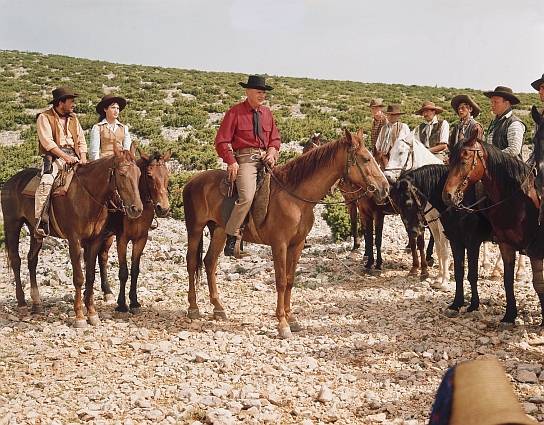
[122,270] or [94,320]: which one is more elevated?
[122,270]

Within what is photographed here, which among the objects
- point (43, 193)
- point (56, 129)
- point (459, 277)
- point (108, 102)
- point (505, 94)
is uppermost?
point (505, 94)

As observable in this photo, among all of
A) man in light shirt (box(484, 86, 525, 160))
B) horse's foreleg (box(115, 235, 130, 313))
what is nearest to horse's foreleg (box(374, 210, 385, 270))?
man in light shirt (box(484, 86, 525, 160))

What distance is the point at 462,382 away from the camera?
1.28m

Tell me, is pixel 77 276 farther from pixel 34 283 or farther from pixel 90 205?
pixel 34 283

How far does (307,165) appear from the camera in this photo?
667 centimetres

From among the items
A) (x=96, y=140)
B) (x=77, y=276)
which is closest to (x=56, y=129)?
(x=96, y=140)

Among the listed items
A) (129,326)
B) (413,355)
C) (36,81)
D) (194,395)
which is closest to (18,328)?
(129,326)

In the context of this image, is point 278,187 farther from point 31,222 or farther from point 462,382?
point 462,382

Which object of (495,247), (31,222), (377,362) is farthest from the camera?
(495,247)

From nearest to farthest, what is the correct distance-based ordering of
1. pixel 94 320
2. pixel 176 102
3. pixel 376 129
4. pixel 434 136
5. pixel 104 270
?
pixel 94 320
pixel 104 270
pixel 434 136
pixel 376 129
pixel 176 102

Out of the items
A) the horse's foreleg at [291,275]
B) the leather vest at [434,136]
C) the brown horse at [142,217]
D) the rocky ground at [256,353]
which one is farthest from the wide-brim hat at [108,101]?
the leather vest at [434,136]

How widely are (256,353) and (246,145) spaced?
8.43 ft

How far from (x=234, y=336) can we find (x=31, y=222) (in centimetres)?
357

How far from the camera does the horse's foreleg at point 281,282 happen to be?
6656mm
